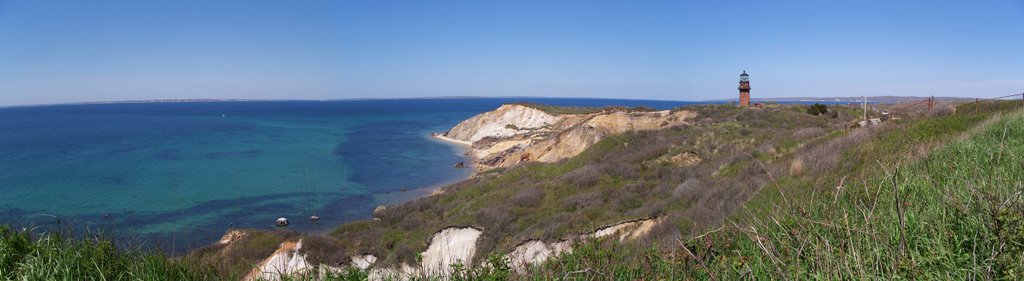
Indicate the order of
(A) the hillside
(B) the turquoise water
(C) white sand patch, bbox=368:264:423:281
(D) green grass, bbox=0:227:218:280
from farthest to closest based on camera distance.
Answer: (B) the turquoise water → (C) white sand patch, bbox=368:264:423:281 → (D) green grass, bbox=0:227:218:280 → (A) the hillside

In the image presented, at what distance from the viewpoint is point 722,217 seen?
8.62 m

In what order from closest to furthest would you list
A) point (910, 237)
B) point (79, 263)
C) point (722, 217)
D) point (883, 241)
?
1. point (883, 241)
2. point (910, 237)
3. point (79, 263)
4. point (722, 217)

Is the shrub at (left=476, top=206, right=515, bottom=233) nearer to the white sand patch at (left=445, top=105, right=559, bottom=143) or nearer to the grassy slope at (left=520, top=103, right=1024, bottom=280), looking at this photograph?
the grassy slope at (left=520, top=103, right=1024, bottom=280)

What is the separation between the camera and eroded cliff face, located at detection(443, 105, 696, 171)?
40.3 metres

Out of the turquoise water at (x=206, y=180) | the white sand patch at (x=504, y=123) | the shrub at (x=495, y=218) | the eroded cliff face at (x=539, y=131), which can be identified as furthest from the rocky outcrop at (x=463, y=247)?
the white sand patch at (x=504, y=123)

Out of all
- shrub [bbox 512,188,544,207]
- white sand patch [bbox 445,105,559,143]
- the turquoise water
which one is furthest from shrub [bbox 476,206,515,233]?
white sand patch [bbox 445,105,559,143]

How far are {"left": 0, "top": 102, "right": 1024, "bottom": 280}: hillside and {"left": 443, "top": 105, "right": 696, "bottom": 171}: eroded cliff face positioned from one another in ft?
22.4

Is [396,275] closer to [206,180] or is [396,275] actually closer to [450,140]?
[206,180]

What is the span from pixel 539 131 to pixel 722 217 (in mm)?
51081

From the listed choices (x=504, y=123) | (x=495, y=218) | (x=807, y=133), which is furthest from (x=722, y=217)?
(x=504, y=123)

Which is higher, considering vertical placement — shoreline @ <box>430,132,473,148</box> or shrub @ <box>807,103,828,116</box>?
shrub @ <box>807,103,828,116</box>

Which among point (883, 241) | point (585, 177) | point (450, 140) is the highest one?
point (883, 241)

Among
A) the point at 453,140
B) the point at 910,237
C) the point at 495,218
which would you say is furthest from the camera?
the point at 453,140

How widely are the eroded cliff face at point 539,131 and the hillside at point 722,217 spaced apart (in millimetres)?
6828
